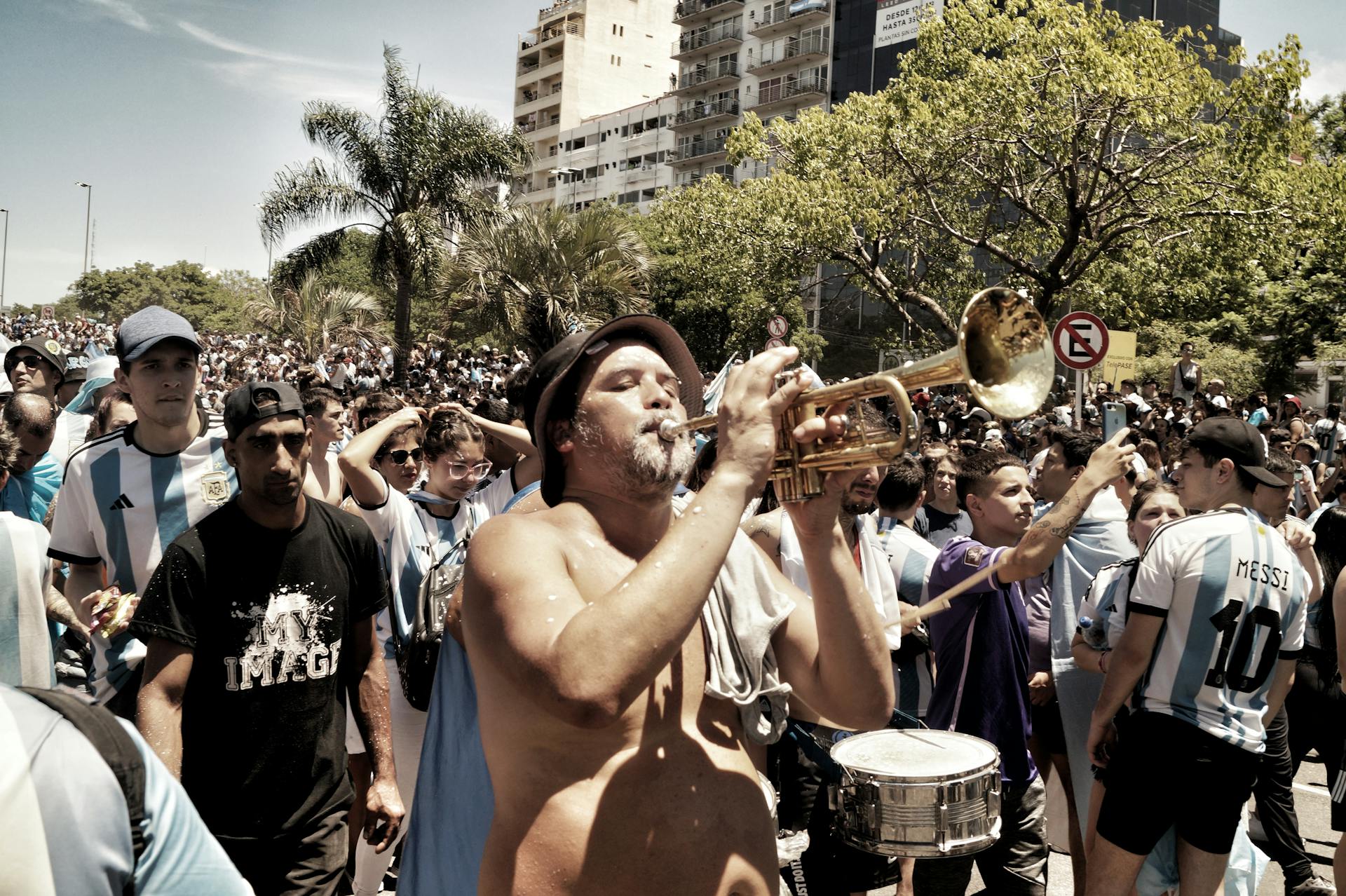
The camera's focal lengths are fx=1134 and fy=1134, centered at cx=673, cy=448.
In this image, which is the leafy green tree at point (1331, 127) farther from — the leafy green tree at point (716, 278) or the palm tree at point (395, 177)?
the palm tree at point (395, 177)

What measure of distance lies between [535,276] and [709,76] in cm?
4666

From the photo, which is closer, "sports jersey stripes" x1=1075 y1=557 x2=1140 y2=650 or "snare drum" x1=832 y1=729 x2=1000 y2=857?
"snare drum" x1=832 y1=729 x2=1000 y2=857

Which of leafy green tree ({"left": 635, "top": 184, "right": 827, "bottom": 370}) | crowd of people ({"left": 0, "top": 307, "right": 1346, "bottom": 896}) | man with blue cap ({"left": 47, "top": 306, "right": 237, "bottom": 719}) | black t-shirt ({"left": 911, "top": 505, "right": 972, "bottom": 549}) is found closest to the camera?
crowd of people ({"left": 0, "top": 307, "right": 1346, "bottom": 896})

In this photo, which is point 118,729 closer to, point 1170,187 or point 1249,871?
point 1249,871

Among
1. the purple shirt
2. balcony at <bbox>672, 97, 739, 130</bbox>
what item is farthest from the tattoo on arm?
balcony at <bbox>672, 97, 739, 130</bbox>

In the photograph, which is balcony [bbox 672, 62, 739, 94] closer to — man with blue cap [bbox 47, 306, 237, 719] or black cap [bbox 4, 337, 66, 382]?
black cap [bbox 4, 337, 66, 382]

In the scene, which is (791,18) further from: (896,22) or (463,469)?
(463,469)

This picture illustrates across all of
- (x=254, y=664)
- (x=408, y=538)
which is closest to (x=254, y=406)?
(x=254, y=664)

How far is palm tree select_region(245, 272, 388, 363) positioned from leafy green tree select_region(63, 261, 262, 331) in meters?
61.1

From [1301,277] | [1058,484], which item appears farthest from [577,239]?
[1058,484]

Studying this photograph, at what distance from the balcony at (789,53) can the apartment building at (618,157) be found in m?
8.26

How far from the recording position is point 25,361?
7711mm

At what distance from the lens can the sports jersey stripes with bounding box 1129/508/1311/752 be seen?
4.18m

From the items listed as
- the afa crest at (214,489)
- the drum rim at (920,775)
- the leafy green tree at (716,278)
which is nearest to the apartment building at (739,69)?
the leafy green tree at (716,278)
